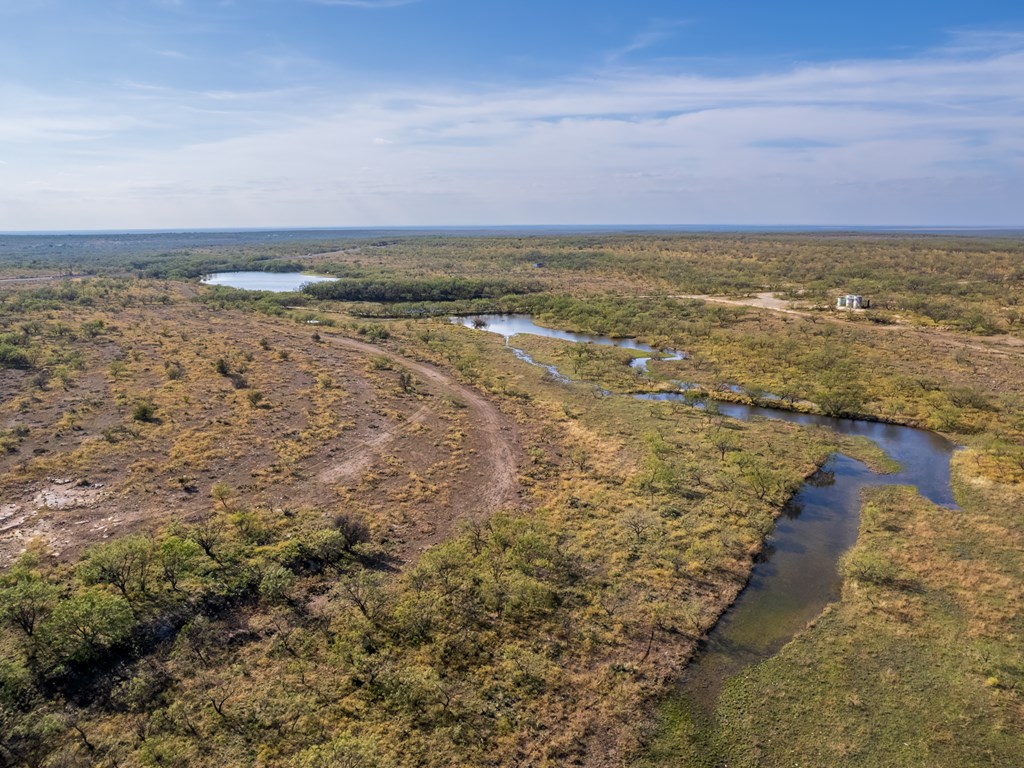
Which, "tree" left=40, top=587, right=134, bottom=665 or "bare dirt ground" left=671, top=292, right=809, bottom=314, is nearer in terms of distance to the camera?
"tree" left=40, top=587, right=134, bottom=665

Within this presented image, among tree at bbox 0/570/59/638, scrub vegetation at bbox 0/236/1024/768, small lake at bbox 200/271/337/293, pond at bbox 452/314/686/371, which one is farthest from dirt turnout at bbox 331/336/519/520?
small lake at bbox 200/271/337/293

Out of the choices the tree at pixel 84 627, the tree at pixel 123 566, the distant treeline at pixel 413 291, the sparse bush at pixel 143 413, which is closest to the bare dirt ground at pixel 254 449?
the sparse bush at pixel 143 413

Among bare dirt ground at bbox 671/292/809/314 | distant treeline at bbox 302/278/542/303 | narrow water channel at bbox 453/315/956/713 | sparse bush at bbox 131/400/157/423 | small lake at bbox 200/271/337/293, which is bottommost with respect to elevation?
narrow water channel at bbox 453/315/956/713

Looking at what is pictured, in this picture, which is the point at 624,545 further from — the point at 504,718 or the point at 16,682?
the point at 16,682

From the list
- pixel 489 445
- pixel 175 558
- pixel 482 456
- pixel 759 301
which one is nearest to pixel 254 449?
pixel 175 558

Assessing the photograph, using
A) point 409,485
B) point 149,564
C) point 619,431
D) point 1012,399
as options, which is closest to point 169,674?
point 149,564

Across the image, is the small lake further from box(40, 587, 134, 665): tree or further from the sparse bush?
box(40, 587, 134, 665): tree

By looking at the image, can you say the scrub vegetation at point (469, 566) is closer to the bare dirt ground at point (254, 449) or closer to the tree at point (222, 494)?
the tree at point (222, 494)
